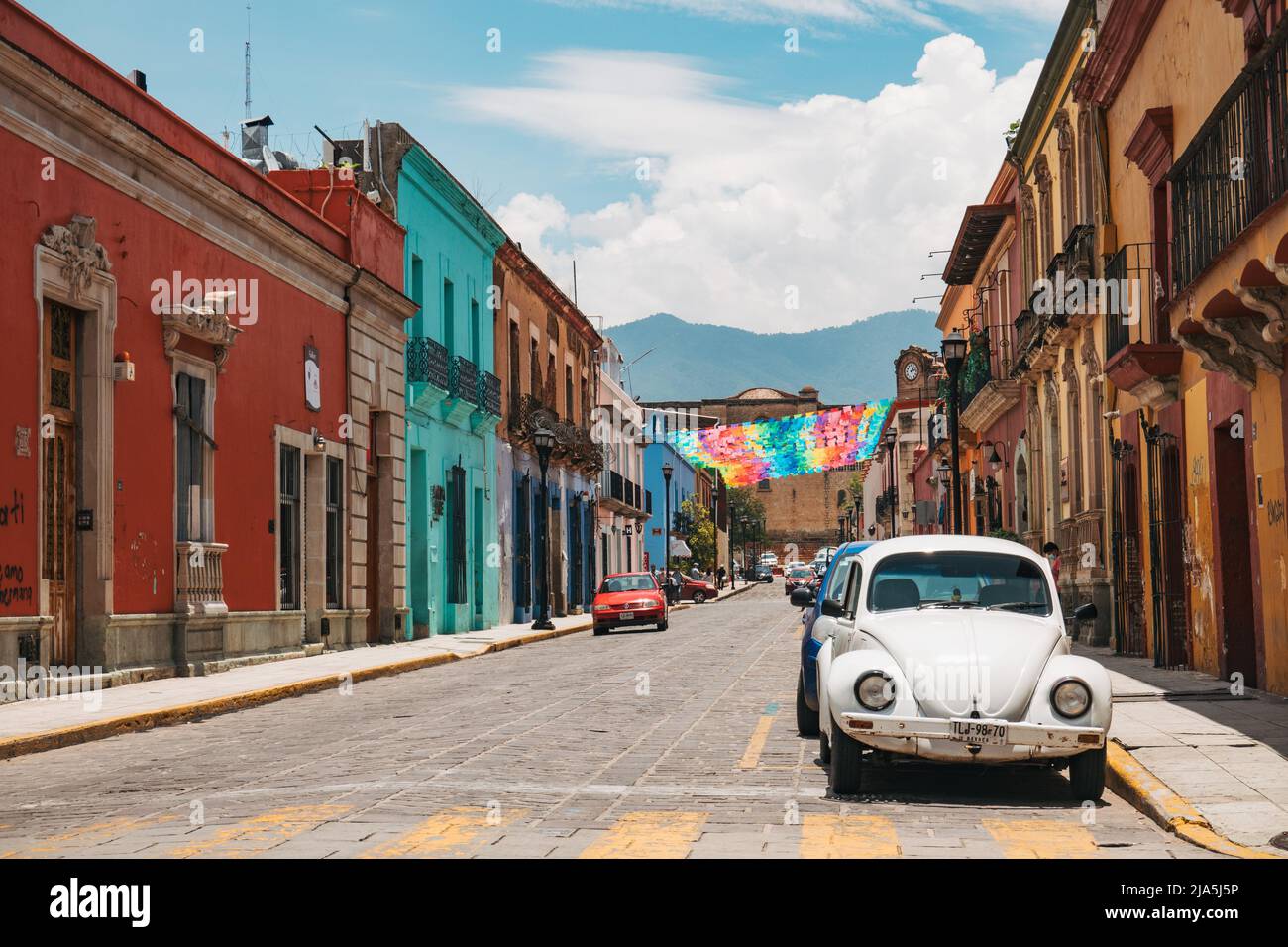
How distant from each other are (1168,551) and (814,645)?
9493mm

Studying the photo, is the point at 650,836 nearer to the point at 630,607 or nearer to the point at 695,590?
the point at 630,607

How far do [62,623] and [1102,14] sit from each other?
16.5 meters

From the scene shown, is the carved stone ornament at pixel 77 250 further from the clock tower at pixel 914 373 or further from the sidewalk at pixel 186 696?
the clock tower at pixel 914 373

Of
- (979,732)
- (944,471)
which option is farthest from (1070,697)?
(944,471)

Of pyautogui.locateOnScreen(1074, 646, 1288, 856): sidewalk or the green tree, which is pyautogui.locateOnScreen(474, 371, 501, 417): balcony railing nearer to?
pyautogui.locateOnScreen(1074, 646, 1288, 856): sidewalk

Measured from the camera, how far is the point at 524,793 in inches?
368

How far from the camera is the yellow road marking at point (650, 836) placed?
7.27 meters

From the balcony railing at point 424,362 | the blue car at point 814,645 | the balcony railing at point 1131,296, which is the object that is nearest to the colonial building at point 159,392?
the balcony railing at point 424,362

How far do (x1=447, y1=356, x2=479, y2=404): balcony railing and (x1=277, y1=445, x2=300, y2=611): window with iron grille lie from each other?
8.82 m

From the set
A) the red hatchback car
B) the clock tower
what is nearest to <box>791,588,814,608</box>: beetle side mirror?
the red hatchback car

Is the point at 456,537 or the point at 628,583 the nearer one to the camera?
the point at 456,537

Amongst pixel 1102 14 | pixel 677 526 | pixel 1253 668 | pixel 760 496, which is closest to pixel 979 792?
pixel 1253 668

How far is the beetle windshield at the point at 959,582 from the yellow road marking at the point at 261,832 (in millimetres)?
3795
